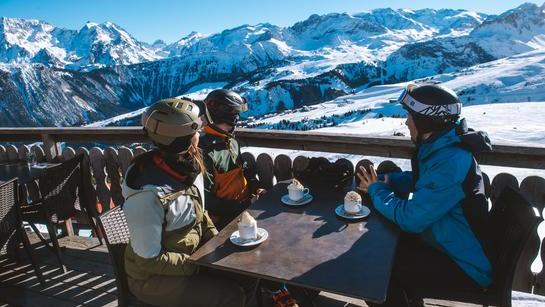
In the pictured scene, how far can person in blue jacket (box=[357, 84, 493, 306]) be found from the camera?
2908 millimetres

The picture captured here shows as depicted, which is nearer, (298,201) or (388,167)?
(298,201)

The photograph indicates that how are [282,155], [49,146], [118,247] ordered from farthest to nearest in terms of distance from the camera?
[49,146], [282,155], [118,247]

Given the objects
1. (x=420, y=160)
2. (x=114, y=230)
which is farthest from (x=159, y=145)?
(x=420, y=160)

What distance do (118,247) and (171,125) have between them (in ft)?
3.05

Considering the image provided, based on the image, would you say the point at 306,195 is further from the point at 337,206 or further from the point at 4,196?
the point at 4,196

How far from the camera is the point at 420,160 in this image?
126 inches

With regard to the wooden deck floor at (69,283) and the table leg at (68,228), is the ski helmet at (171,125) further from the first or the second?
the table leg at (68,228)

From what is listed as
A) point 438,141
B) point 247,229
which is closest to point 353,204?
point 438,141

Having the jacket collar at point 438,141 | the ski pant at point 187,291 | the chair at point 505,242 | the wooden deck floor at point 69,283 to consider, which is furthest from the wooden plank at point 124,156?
the chair at point 505,242

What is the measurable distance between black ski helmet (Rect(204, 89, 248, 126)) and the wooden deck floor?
2.01 m

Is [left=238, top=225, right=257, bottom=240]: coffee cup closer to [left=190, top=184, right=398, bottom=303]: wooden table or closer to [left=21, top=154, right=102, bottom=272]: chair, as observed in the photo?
[left=190, top=184, right=398, bottom=303]: wooden table

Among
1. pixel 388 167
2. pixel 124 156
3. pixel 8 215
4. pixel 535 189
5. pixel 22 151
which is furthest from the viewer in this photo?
pixel 22 151

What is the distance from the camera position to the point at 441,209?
2.90m

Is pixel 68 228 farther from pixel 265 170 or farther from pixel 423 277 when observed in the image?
pixel 423 277
